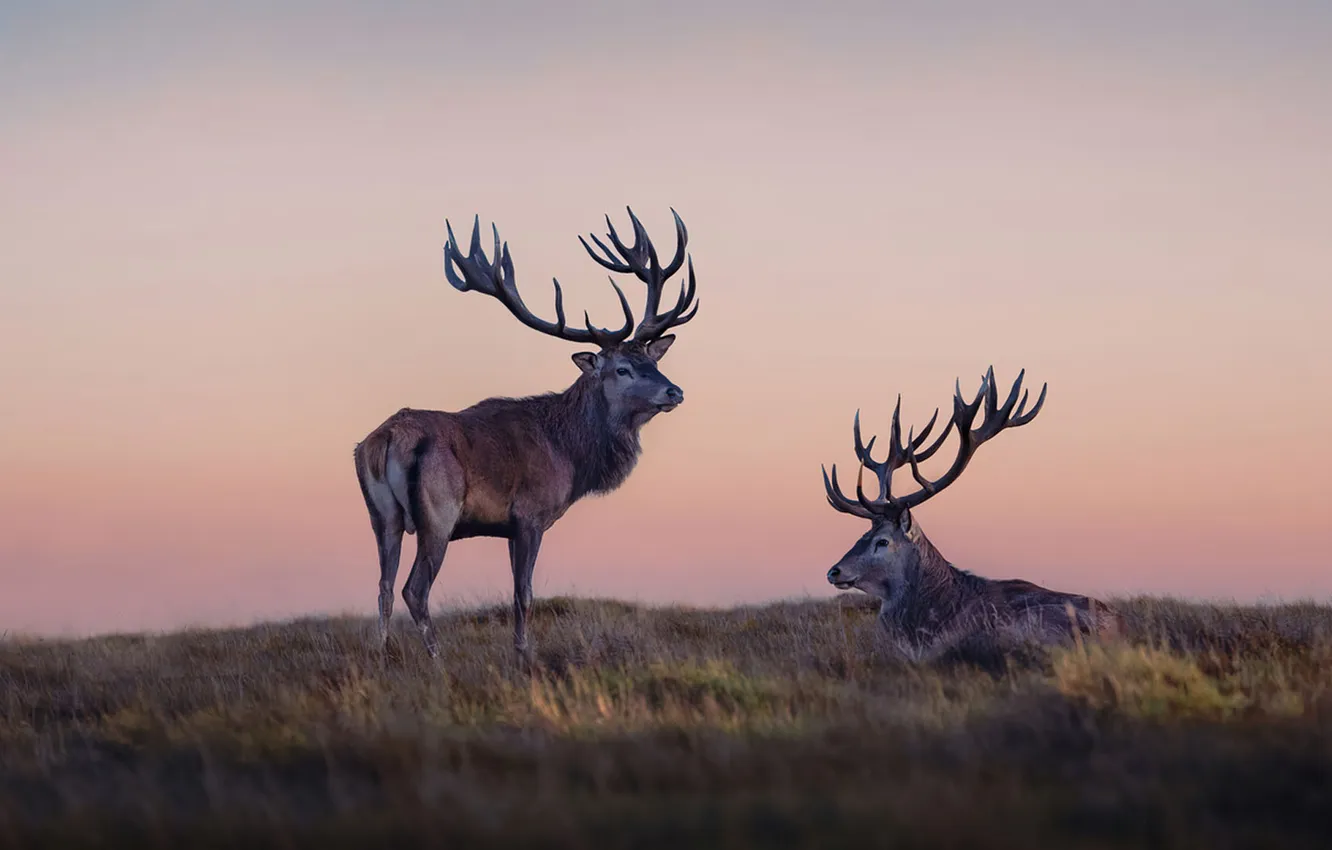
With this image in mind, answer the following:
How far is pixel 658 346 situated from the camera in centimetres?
1396

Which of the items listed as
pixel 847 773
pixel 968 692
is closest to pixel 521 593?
pixel 968 692

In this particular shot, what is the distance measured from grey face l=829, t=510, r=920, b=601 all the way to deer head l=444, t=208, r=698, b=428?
104 inches

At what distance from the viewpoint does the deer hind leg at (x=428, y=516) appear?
12.0m

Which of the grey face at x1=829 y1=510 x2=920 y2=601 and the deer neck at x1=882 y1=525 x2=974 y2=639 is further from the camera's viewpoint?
the grey face at x1=829 y1=510 x2=920 y2=601

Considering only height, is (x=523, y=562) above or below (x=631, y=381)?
below

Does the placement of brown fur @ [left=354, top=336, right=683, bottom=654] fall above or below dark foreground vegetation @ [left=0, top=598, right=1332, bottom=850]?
above

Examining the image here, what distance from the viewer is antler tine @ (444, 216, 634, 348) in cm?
1366

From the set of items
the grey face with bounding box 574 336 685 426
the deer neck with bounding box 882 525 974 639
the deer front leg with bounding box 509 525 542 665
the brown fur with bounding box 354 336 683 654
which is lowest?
the deer neck with bounding box 882 525 974 639

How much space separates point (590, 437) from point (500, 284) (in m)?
1.76

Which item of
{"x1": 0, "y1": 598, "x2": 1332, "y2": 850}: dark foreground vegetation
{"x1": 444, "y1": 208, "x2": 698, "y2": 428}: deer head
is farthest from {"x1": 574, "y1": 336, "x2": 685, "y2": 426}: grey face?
{"x1": 0, "y1": 598, "x2": 1332, "y2": 850}: dark foreground vegetation

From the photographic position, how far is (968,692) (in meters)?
7.75

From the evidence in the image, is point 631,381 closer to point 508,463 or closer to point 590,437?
point 590,437

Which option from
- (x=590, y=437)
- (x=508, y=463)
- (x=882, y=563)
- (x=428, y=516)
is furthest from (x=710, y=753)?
(x=590, y=437)

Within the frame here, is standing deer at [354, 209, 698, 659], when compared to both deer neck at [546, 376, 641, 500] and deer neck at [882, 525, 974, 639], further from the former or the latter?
deer neck at [882, 525, 974, 639]
